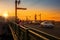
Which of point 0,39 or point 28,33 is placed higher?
point 28,33

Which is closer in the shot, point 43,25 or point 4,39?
point 4,39

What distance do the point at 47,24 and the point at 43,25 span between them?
156cm

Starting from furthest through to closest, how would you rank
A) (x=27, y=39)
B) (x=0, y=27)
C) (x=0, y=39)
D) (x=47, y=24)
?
(x=0, y=27) < (x=47, y=24) < (x=0, y=39) < (x=27, y=39)

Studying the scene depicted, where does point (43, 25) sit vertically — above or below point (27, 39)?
below

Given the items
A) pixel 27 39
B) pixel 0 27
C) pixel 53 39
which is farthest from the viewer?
pixel 0 27

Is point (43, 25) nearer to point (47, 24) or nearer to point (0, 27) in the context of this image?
point (47, 24)

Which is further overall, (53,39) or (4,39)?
(4,39)

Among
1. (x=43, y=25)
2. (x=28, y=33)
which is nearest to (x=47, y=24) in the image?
(x=43, y=25)

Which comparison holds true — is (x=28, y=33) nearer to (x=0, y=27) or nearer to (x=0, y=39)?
(x=0, y=39)

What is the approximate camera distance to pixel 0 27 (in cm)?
6794

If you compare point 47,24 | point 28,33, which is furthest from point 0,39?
point 28,33

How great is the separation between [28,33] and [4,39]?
3599cm

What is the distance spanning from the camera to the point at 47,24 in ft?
200

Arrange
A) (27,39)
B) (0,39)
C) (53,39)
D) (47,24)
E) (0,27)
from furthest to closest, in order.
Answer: (0,27)
(47,24)
(0,39)
(27,39)
(53,39)
